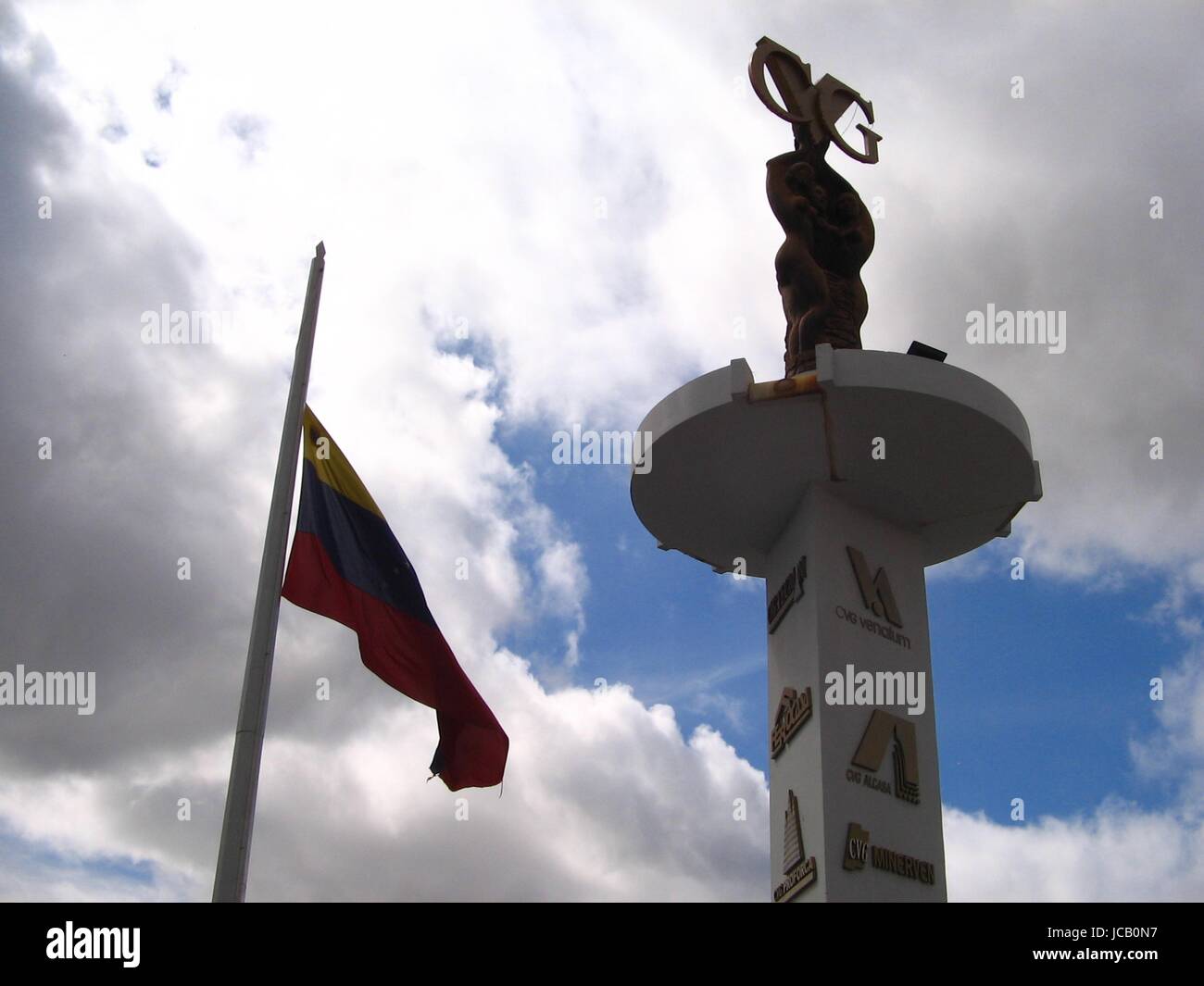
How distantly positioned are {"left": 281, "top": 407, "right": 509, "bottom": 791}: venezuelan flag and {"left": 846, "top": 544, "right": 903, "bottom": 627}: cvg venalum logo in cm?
788

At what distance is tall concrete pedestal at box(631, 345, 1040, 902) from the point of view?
17453 mm

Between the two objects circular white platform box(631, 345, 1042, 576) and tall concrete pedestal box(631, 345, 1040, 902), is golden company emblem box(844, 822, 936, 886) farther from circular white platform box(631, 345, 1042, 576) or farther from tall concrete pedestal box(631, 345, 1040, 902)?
circular white platform box(631, 345, 1042, 576)

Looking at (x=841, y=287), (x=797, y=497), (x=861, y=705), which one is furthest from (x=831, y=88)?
(x=861, y=705)

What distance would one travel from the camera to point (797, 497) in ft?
65.4

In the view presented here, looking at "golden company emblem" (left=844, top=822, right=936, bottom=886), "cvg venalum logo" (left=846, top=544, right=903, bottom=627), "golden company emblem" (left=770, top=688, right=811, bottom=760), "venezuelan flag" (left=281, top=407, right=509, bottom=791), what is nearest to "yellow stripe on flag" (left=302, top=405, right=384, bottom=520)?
"venezuelan flag" (left=281, top=407, right=509, bottom=791)

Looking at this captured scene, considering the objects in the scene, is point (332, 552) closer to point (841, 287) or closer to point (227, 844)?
point (227, 844)

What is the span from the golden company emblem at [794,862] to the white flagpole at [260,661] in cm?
880

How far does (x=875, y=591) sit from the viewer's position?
19266mm

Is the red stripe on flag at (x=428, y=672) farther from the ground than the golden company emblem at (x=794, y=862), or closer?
farther from the ground

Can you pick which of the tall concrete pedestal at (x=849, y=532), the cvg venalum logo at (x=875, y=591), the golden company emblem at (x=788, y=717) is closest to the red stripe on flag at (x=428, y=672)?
the tall concrete pedestal at (x=849, y=532)

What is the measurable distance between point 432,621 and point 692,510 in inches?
333

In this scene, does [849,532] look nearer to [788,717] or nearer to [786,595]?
[786,595]

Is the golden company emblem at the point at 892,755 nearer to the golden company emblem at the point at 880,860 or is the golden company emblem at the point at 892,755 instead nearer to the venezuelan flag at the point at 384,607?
the golden company emblem at the point at 880,860

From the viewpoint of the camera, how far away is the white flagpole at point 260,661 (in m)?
10.1
